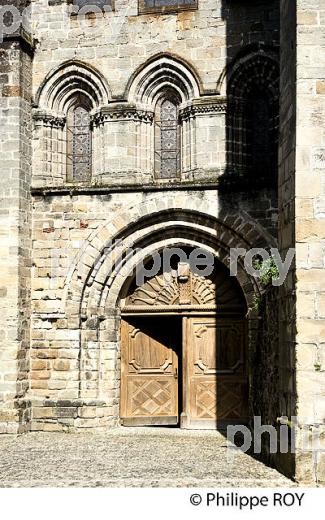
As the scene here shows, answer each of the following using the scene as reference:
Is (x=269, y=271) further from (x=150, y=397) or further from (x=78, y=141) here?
(x=78, y=141)

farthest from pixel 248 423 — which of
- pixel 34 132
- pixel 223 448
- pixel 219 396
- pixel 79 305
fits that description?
pixel 34 132

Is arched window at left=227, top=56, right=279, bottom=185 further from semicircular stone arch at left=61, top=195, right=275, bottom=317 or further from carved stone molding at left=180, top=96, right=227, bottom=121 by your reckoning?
semicircular stone arch at left=61, top=195, right=275, bottom=317

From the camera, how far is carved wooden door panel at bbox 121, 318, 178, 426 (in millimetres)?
12023

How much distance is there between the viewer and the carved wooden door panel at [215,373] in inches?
464

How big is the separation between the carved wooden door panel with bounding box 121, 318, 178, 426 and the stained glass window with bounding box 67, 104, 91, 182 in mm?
2352

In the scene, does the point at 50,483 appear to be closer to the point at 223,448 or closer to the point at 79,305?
the point at 223,448

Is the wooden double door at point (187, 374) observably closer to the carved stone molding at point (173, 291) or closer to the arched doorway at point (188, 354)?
the arched doorway at point (188, 354)

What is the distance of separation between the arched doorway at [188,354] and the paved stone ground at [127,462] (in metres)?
0.47

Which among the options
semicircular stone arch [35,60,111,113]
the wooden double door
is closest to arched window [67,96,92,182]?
semicircular stone arch [35,60,111,113]

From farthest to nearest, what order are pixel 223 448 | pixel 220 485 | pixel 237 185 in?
pixel 237 185 < pixel 223 448 < pixel 220 485

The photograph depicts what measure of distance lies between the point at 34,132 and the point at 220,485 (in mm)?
6334

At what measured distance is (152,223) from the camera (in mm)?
11742

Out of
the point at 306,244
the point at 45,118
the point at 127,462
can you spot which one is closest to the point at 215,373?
the point at 127,462

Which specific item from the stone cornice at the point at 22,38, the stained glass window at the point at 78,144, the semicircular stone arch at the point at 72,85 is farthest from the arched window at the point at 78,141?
the stone cornice at the point at 22,38
